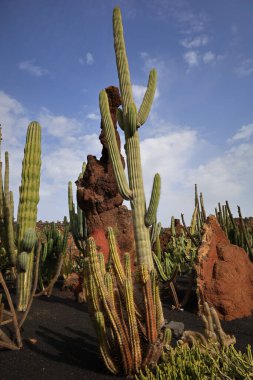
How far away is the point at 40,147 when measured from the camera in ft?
17.8

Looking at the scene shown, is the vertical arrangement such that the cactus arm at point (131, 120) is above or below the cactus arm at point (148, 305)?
above

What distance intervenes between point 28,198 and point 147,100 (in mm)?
2615

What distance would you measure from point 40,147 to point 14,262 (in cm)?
196

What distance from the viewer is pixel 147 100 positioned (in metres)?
5.73

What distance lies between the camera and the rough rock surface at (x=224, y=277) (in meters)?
5.20

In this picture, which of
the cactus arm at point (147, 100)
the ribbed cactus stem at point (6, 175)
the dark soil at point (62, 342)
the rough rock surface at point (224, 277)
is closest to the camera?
the dark soil at point (62, 342)

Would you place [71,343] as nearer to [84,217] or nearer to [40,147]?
[40,147]

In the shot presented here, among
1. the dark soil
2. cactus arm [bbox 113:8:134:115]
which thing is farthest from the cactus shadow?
cactus arm [bbox 113:8:134:115]

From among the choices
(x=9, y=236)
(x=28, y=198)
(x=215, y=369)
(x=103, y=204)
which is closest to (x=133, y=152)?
(x=103, y=204)

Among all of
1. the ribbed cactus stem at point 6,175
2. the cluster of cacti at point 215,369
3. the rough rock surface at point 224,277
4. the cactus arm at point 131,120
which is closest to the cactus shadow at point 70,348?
the cluster of cacti at point 215,369

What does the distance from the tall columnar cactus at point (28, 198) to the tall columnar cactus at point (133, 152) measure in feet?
4.05

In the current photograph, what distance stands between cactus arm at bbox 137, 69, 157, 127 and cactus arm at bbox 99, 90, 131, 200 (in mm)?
514

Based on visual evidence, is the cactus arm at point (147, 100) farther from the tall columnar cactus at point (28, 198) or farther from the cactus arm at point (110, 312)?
the cactus arm at point (110, 312)

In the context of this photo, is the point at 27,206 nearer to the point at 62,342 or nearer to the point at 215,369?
Result: the point at 62,342
